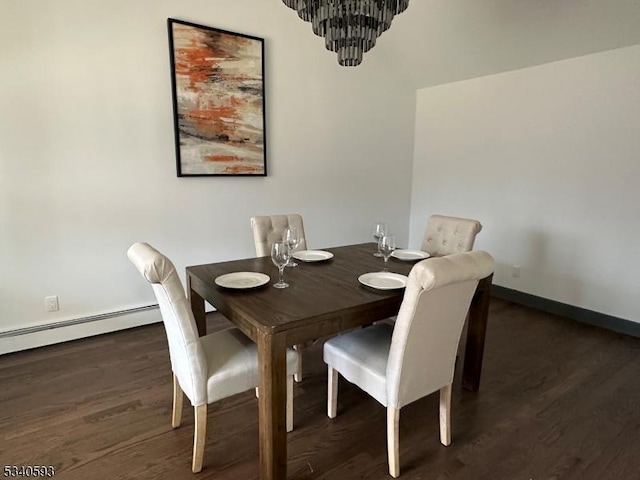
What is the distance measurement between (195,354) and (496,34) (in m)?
3.41

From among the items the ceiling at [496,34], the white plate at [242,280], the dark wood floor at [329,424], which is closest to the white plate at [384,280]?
the white plate at [242,280]

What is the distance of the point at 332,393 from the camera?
1.96m

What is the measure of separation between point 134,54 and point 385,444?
2996mm

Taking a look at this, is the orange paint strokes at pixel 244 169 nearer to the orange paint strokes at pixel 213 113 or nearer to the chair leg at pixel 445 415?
the orange paint strokes at pixel 213 113

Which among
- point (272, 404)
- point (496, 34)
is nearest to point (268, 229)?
point (272, 404)

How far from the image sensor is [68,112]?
8.41 feet

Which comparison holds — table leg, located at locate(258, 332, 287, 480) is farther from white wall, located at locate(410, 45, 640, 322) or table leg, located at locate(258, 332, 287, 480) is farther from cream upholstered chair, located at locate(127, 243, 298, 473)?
white wall, located at locate(410, 45, 640, 322)

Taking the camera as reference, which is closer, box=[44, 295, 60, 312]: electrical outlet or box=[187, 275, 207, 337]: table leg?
Result: box=[187, 275, 207, 337]: table leg

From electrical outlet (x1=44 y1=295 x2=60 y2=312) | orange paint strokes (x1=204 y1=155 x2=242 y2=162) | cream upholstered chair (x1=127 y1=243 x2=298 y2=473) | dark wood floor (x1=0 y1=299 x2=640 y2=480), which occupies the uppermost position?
orange paint strokes (x1=204 y1=155 x2=242 y2=162)

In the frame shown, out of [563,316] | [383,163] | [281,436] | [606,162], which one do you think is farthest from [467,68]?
[281,436]

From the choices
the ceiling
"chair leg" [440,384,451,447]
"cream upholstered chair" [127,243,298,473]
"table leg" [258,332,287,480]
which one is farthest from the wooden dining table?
the ceiling

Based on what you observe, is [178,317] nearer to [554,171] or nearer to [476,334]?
[476,334]

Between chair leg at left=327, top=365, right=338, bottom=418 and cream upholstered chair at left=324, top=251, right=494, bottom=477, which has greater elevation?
cream upholstered chair at left=324, top=251, right=494, bottom=477

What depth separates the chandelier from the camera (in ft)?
5.39
